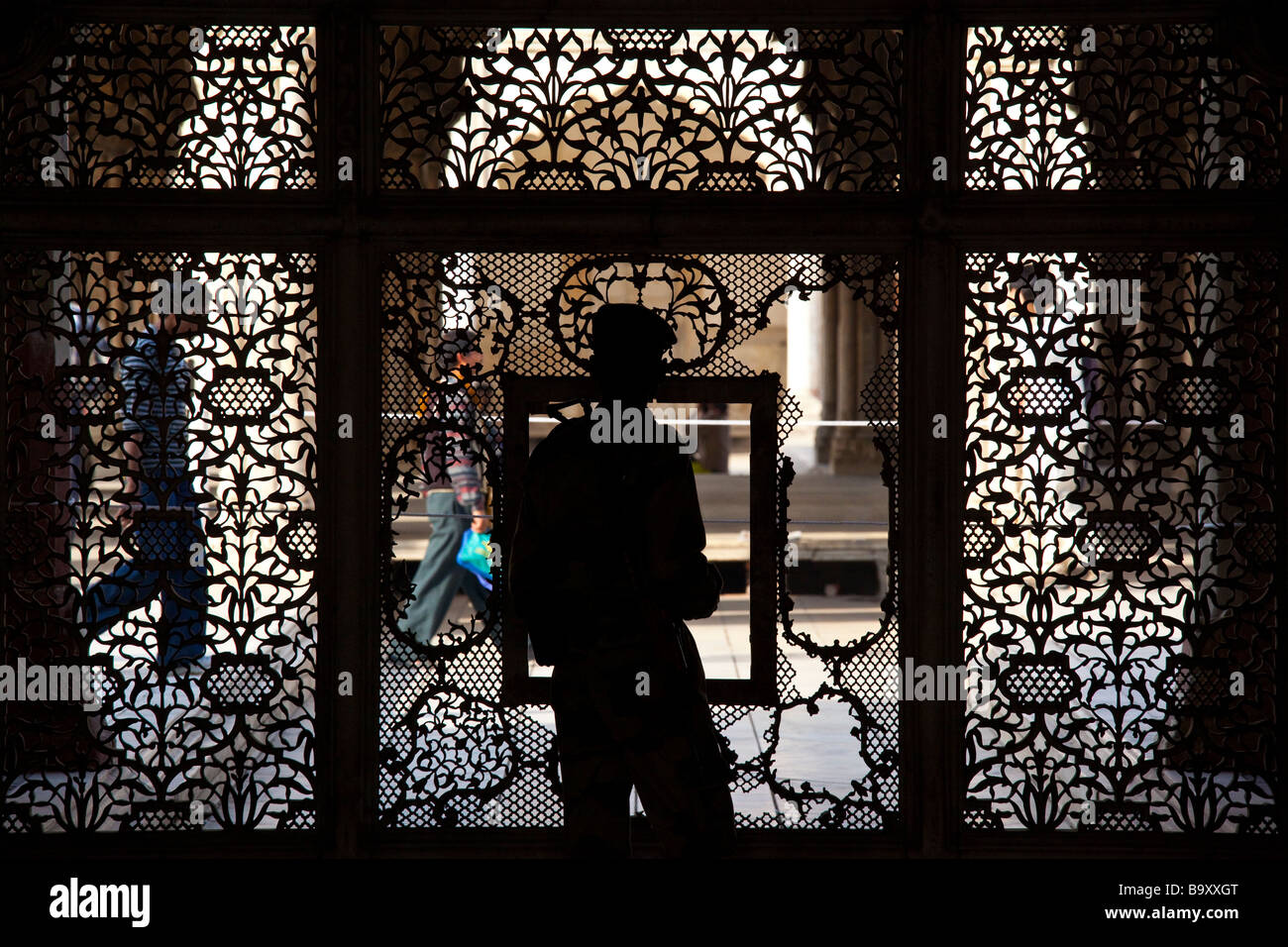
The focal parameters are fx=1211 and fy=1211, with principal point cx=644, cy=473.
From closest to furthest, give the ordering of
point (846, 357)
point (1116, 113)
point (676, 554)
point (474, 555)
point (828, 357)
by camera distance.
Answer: point (676, 554) → point (1116, 113) → point (474, 555) → point (846, 357) → point (828, 357)

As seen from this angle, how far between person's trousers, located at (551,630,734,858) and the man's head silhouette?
572 millimetres

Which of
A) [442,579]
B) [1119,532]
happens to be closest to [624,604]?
[1119,532]

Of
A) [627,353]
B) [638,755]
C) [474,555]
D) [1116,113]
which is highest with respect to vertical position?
[1116,113]

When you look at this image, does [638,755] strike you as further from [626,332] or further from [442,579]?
[442,579]

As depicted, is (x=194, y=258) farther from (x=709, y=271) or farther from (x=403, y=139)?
(x=709, y=271)

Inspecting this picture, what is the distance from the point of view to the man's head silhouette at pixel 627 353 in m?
2.68

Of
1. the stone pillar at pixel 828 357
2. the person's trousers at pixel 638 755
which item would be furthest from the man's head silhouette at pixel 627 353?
the stone pillar at pixel 828 357

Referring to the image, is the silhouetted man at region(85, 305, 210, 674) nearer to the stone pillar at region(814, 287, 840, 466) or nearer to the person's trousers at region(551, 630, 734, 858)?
the person's trousers at region(551, 630, 734, 858)

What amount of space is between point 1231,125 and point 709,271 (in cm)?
166

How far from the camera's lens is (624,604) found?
8.85 feet

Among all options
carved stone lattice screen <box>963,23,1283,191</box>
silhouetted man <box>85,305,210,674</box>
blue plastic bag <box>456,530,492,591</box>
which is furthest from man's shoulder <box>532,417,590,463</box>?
blue plastic bag <box>456,530,492,591</box>

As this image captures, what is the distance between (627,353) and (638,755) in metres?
0.89

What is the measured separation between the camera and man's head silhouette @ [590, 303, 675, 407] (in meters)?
2.68

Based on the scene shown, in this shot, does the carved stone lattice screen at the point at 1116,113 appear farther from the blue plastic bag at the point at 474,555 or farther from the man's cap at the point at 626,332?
the blue plastic bag at the point at 474,555
